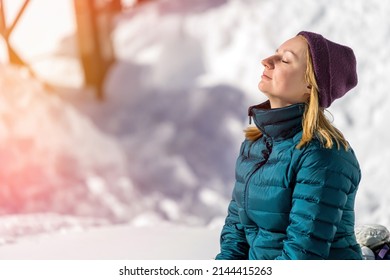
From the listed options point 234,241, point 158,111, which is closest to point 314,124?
point 234,241

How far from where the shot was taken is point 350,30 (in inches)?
85.7

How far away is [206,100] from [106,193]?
1.58 ft

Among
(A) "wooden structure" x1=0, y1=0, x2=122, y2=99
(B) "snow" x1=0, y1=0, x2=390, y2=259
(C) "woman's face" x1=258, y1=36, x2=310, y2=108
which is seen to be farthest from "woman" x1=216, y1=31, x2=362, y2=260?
(A) "wooden structure" x1=0, y1=0, x2=122, y2=99

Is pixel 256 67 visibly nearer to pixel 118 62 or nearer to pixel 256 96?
pixel 256 96

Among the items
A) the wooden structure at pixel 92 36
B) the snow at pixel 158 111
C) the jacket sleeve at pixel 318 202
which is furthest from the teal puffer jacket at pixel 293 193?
the wooden structure at pixel 92 36

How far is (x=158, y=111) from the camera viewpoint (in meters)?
2.26

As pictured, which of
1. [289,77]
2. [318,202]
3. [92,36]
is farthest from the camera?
[92,36]

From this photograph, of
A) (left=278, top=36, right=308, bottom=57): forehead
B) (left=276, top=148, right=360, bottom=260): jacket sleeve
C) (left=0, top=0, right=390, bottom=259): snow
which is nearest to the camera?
(left=276, top=148, right=360, bottom=260): jacket sleeve

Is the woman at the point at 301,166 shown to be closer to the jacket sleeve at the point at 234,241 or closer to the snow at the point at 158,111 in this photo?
the jacket sleeve at the point at 234,241

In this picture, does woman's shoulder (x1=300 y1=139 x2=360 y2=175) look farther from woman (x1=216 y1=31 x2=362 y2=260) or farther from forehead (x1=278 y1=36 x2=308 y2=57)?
forehead (x1=278 y1=36 x2=308 y2=57)

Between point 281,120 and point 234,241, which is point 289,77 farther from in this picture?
point 234,241

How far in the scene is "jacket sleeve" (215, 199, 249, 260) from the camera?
1.14 meters

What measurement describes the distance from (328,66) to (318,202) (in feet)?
0.75

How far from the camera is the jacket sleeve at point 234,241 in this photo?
1139mm
